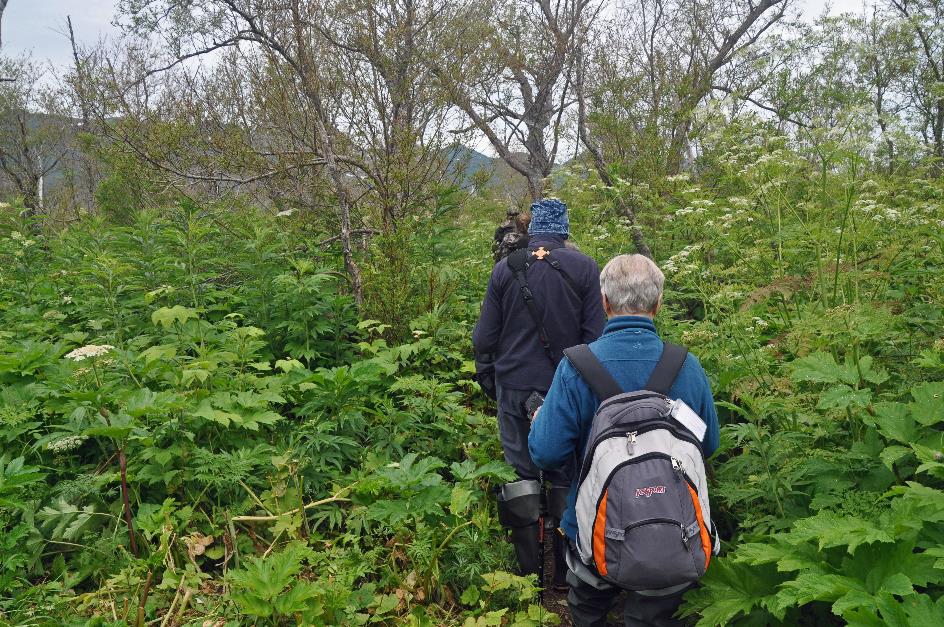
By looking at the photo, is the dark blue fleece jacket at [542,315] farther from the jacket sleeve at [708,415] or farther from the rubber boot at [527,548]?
the jacket sleeve at [708,415]

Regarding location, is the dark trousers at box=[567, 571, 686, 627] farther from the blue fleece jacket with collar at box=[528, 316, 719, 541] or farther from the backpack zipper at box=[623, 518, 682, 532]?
the backpack zipper at box=[623, 518, 682, 532]

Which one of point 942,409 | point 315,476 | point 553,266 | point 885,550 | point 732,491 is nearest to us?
point 885,550

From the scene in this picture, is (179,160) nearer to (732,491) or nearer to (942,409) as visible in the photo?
(732,491)

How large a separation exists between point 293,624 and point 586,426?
1829 mm

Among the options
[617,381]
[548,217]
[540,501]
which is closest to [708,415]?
[617,381]

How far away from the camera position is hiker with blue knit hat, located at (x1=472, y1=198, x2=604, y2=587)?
3.55 m

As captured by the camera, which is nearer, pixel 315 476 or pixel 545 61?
pixel 315 476

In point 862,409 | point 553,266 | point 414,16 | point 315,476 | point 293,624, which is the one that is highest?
point 414,16

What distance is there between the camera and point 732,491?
2.96 m

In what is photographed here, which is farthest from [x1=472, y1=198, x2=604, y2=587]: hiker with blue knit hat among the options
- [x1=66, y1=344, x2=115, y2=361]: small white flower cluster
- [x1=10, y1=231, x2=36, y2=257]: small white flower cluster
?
[x1=10, y1=231, x2=36, y2=257]: small white flower cluster

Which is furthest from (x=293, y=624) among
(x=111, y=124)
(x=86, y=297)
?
(x=111, y=124)

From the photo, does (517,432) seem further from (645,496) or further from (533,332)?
(645,496)

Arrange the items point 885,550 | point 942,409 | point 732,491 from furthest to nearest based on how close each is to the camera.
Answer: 1. point 732,491
2. point 942,409
3. point 885,550

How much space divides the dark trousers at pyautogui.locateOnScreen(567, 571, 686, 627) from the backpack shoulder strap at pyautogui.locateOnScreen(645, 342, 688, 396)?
825mm
